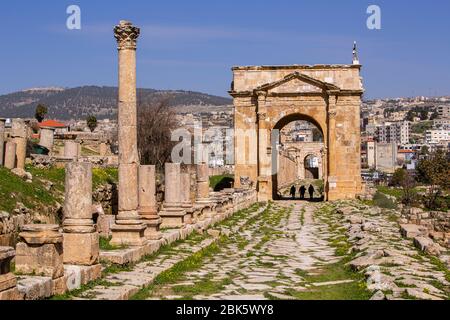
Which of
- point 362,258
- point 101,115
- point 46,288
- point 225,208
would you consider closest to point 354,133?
point 225,208

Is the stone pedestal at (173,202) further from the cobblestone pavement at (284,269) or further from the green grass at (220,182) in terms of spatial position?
the green grass at (220,182)

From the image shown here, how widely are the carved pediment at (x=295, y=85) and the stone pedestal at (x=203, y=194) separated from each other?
12.3m

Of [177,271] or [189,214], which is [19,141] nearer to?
[189,214]

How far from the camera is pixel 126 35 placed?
1128 cm

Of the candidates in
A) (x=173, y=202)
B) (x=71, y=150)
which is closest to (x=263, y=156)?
(x=71, y=150)

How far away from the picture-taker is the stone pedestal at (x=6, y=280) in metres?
5.97

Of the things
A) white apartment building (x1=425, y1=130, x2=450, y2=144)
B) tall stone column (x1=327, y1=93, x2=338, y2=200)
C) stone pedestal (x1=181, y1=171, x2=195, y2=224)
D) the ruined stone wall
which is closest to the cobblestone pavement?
stone pedestal (x1=181, y1=171, x2=195, y2=224)

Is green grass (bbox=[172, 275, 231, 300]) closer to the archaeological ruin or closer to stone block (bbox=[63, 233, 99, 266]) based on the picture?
the archaeological ruin

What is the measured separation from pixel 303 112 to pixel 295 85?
4.16 feet

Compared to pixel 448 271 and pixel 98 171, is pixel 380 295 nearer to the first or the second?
pixel 448 271

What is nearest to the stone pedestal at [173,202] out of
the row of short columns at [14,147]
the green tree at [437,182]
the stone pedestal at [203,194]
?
the stone pedestal at [203,194]

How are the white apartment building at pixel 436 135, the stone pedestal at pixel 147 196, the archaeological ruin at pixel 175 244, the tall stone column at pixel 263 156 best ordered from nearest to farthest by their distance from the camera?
the archaeological ruin at pixel 175 244
the stone pedestal at pixel 147 196
the tall stone column at pixel 263 156
the white apartment building at pixel 436 135

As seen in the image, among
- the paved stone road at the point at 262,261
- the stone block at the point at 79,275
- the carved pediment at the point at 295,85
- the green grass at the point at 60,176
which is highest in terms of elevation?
the carved pediment at the point at 295,85

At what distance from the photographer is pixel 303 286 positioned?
8.57 meters
